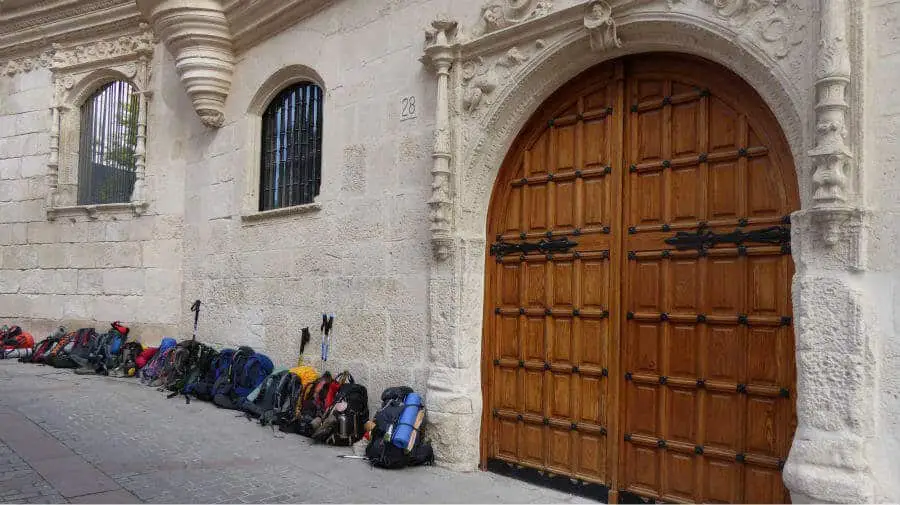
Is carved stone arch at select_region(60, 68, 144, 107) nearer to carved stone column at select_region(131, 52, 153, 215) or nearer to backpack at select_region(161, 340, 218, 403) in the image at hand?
carved stone column at select_region(131, 52, 153, 215)

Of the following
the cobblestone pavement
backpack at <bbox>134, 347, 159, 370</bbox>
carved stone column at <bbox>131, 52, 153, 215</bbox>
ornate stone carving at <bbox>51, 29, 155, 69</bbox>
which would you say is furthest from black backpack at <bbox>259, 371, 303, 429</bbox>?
ornate stone carving at <bbox>51, 29, 155, 69</bbox>

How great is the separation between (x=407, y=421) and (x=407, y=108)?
2557mm

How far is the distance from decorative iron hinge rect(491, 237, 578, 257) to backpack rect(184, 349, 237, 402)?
3588mm

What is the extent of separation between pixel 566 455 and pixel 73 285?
322 inches

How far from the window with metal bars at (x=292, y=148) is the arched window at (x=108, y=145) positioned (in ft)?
9.97

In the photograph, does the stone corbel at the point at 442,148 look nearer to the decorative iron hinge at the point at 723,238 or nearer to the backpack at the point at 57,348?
the decorative iron hinge at the point at 723,238

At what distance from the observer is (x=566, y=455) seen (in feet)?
15.3

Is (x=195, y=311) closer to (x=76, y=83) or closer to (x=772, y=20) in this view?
(x=76, y=83)

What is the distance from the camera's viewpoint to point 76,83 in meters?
10.1

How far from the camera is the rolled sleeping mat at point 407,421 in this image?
488 centimetres

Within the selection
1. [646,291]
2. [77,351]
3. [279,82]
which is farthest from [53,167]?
[646,291]

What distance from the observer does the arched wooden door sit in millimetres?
3820

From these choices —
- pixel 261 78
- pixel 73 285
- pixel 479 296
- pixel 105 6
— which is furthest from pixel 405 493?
pixel 105 6

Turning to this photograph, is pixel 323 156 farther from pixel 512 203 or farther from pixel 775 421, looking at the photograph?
pixel 775 421
